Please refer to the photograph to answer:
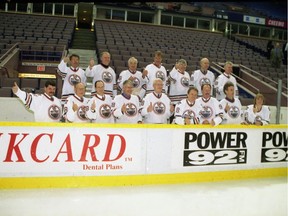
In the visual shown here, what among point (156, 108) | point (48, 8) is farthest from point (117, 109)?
point (48, 8)

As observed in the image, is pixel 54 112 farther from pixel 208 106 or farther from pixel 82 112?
pixel 208 106

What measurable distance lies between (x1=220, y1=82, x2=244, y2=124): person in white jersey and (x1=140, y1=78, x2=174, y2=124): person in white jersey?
0.93 m

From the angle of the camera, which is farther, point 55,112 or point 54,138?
point 55,112

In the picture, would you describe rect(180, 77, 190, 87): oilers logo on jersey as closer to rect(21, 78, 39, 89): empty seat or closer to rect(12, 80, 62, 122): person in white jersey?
rect(12, 80, 62, 122): person in white jersey

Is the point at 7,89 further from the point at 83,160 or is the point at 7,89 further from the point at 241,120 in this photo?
the point at 241,120

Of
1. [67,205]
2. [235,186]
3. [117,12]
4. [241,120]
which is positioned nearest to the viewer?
[67,205]

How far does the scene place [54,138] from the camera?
3760mm

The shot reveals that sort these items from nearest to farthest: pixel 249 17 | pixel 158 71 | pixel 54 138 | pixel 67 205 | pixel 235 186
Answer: pixel 67 205 < pixel 54 138 < pixel 235 186 < pixel 158 71 < pixel 249 17

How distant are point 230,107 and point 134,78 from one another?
1.89 m

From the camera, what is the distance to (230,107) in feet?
16.0

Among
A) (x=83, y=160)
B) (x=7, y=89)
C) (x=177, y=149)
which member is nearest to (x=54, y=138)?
(x=83, y=160)

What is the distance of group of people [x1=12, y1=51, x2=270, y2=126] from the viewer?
4.31m

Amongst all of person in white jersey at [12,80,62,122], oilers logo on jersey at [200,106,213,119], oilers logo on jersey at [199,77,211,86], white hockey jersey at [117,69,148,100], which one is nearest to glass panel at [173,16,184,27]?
oilers logo on jersey at [199,77,211,86]

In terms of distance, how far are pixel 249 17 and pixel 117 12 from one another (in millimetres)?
10723
